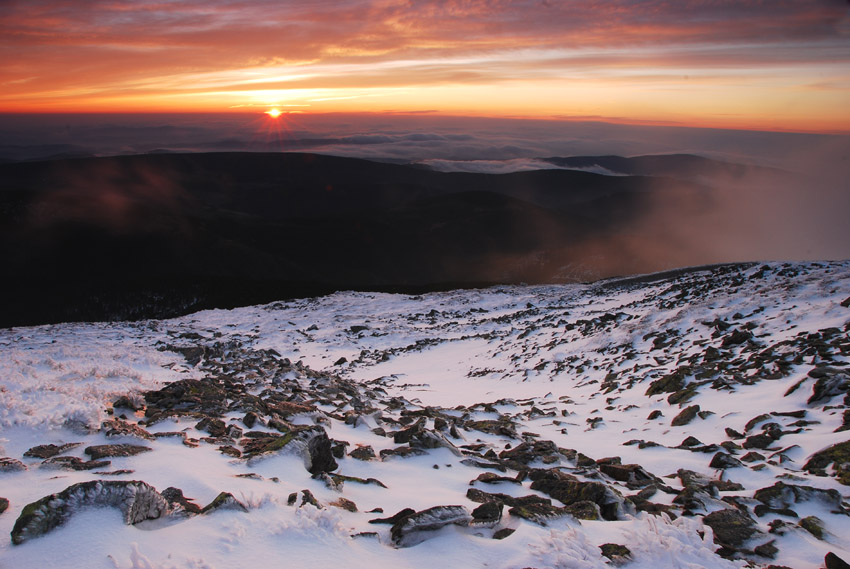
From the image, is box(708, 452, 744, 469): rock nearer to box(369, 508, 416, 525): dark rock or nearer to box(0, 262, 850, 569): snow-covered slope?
box(0, 262, 850, 569): snow-covered slope

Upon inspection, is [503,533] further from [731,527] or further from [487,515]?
[731,527]

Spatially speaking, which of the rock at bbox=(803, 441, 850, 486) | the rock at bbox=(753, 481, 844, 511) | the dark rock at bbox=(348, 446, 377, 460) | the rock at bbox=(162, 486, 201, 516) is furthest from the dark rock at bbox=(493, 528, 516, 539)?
the rock at bbox=(803, 441, 850, 486)

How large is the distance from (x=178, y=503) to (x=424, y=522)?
6.86 ft

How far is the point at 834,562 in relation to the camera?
12.3 feet

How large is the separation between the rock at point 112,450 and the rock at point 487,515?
13.0ft

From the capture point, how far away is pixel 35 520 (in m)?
3.14

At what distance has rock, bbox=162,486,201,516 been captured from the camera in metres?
3.78

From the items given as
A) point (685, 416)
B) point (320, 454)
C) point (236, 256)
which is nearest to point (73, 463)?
point (320, 454)

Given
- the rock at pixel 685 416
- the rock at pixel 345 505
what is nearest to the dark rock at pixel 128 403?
the rock at pixel 345 505

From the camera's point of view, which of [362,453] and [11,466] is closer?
[11,466]

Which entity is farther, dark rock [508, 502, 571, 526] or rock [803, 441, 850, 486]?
rock [803, 441, 850, 486]

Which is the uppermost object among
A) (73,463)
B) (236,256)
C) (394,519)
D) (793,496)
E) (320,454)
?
(73,463)

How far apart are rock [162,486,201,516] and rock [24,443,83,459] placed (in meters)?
2.16

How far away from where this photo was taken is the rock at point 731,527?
424cm
